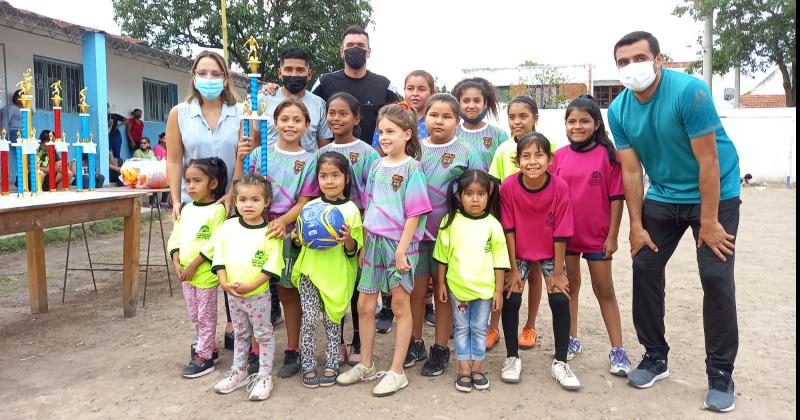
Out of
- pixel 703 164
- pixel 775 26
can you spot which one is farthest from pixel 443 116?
pixel 775 26

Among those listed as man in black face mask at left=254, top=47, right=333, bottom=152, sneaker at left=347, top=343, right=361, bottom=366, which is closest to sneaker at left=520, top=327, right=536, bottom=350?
sneaker at left=347, top=343, right=361, bottom=366

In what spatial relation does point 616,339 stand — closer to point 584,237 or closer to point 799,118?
point 584,237

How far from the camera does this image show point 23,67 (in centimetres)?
1159

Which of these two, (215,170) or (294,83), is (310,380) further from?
(294,83)

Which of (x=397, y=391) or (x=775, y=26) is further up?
(x=775, y=26)

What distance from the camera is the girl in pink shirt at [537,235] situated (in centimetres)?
355

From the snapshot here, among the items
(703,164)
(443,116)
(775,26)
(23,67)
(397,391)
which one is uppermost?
(775,26)

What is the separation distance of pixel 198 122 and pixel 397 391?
6.78 ft

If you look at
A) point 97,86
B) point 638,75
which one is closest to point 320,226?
point 638,75

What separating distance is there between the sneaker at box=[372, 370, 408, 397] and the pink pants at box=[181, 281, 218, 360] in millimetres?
1066

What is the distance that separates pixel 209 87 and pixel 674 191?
2.80 meters

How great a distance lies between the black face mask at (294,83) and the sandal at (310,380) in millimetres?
1813

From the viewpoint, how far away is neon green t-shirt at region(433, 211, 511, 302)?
3512 millimetres

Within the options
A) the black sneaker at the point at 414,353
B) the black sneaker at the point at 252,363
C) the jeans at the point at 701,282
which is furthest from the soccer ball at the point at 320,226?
the jeans at the point at 701,282
